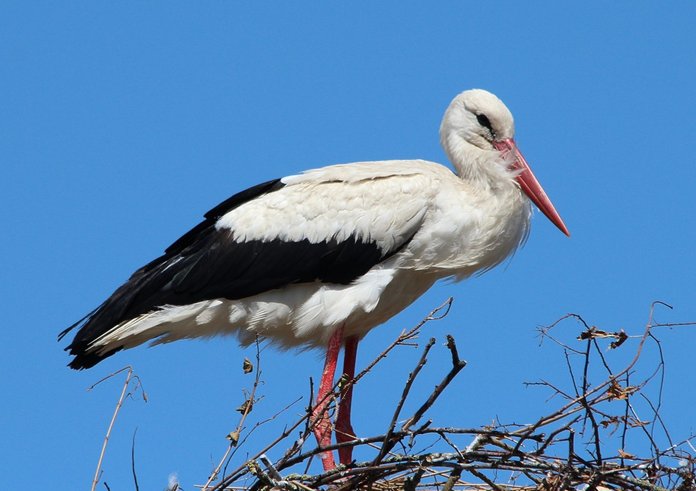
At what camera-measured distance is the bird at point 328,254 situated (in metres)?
7.74

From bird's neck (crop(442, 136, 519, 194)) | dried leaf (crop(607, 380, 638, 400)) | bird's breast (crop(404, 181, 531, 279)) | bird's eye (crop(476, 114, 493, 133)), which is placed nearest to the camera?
dried leaf (crop(607, 380, 638, 400))

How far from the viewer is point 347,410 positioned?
824 cm

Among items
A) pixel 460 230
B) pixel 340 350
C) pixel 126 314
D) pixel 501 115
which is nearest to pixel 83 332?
pixel 126 314

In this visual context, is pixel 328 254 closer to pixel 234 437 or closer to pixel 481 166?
pixel 481 166

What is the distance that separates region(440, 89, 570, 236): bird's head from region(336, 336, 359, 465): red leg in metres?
1.22

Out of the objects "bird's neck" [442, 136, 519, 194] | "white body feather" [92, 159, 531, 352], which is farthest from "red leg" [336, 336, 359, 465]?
"bird's neck" [442, 136, 519, 194]

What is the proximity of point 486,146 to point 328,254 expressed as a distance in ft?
4.01

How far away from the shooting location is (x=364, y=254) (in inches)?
305

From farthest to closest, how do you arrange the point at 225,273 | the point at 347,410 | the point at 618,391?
the point at 347,410 → the point at 225,273 → the point at 618,391

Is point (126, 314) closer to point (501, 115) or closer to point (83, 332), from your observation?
point (83, 332)

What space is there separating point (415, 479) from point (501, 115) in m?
3.06

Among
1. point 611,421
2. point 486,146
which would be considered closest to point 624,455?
point 611,421

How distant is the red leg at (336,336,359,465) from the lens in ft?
26.4

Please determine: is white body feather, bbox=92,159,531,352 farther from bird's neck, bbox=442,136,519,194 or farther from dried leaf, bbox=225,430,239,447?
dried leaf, bbox=225,430,239,447
